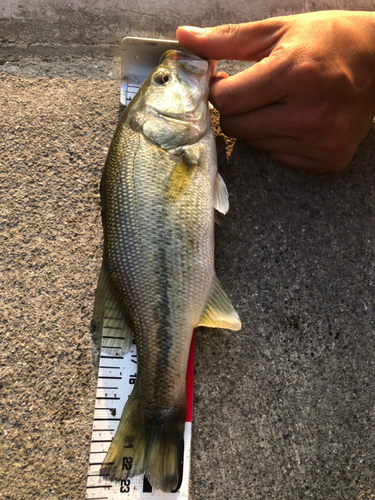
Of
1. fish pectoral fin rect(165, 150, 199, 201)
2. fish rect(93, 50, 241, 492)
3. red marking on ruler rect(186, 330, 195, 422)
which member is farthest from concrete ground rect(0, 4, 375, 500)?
fish pectoral fin rect(165, 150, 199, 201)

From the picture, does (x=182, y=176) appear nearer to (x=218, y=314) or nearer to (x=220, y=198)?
(x=220, y=198)

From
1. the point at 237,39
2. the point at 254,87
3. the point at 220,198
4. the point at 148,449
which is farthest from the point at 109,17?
the point at 148,449

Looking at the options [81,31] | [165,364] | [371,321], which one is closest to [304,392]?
[371,321]

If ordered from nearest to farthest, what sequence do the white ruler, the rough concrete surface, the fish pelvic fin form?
1. the fish pelvic fin
2. the white ruler
3. the rough concrete surface

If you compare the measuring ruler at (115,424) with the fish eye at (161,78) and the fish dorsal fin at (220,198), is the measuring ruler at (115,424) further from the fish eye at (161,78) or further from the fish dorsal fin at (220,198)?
the fish eye at (161,78)

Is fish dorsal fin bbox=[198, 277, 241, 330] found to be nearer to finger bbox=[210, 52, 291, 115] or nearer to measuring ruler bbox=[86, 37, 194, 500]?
measuring ruler bbox=[86, 37, 194, 500]

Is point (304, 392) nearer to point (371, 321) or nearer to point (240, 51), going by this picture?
point (371, 321)
